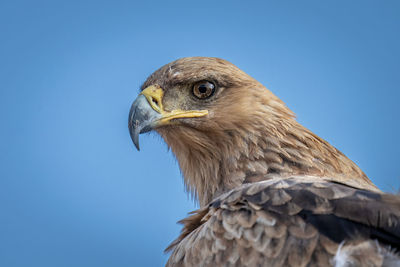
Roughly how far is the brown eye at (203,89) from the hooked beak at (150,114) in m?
0.10

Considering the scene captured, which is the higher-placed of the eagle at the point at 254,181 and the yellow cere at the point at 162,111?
the yellow cere at the point at 162,111

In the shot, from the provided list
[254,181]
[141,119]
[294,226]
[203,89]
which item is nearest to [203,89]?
[203,89]

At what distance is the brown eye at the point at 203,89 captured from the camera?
303 centimetres

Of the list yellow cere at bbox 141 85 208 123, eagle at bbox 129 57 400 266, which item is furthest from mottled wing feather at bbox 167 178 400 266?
yellow cere at bbox 141 85 208 123

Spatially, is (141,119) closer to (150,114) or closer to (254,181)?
(150,114)

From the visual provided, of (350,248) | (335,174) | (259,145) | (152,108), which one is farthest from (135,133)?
(350,248)

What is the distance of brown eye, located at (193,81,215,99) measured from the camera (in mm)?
3031

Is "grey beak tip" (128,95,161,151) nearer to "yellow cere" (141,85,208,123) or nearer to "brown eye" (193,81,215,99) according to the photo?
"yellow cere" (141,85,208,123)

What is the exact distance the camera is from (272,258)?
2.11m

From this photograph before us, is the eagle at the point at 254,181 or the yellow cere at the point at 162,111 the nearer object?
the eagle at the point at 254,181

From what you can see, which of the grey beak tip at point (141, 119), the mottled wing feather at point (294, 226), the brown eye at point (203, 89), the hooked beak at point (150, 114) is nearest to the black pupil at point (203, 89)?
the brown eye at point (203, 89)

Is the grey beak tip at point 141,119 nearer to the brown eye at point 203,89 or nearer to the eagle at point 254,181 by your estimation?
the eagle at point 254,181

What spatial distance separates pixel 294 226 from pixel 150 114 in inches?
47.8

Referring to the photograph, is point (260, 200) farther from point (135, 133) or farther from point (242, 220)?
point (135, 133)
